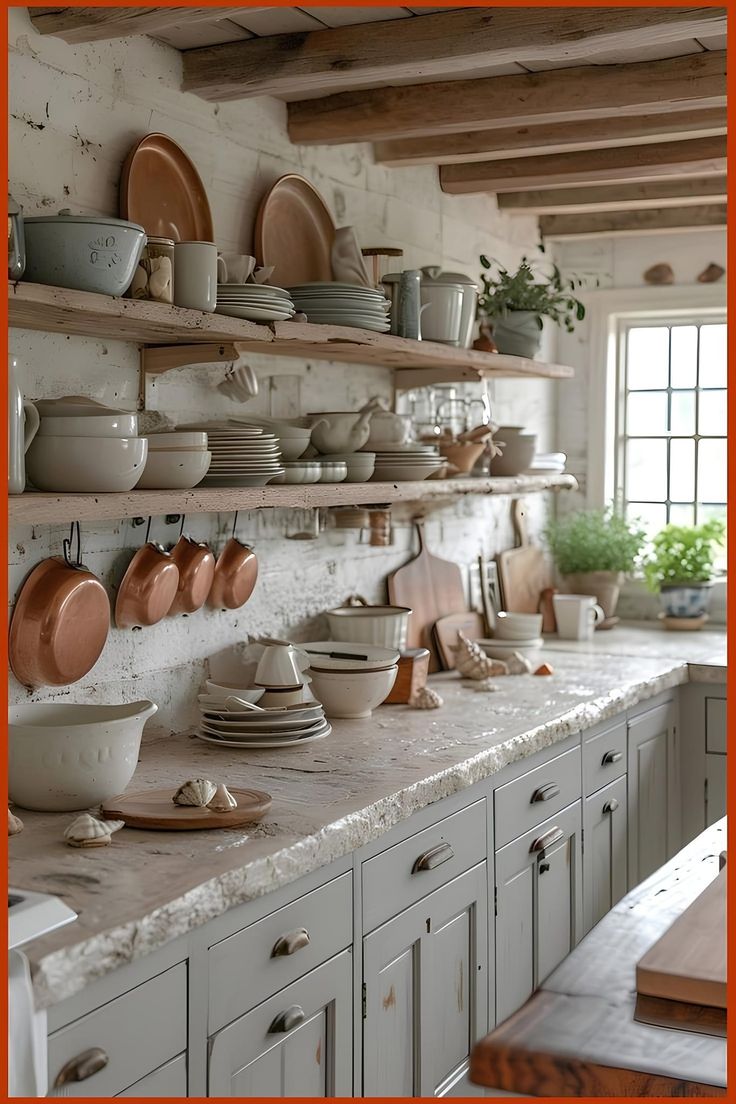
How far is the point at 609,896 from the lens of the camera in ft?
11.6

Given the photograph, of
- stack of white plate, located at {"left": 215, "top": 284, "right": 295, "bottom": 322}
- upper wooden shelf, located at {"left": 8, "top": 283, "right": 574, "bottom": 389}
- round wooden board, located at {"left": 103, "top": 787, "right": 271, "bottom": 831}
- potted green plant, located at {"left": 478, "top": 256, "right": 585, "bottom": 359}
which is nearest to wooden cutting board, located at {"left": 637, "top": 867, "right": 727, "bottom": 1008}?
round wooden board, located at {"left": 103, "top": 787, "right": 271, "bottom": 831}

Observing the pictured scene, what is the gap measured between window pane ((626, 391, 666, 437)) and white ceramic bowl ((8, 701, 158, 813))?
10.7ft

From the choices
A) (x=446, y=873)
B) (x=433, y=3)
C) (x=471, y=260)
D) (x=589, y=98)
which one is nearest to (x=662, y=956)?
(x=446, y=873)

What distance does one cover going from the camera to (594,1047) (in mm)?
1381

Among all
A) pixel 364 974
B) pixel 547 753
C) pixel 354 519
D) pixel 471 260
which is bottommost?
pixel 364 974

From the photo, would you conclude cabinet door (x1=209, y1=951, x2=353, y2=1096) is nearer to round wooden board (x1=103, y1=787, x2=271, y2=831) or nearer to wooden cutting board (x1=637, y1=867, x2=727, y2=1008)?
round wooden board (x1=103, y1=787, x2=271, y2=831)

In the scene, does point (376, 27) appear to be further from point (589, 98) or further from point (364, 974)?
point (364, 974)

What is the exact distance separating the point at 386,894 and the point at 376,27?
71.4 inches

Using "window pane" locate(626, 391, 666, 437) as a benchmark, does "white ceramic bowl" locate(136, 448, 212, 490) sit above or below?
below

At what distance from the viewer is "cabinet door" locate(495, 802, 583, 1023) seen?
2863 millimetres

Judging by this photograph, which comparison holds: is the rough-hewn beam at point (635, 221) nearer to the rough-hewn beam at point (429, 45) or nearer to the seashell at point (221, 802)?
the rough-hewn beam at point (429, 45)

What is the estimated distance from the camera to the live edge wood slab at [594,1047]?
4.37ft

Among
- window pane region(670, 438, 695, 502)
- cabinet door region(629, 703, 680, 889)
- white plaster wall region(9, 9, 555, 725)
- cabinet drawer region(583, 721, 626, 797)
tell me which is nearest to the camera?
white plaster wall region(9, 9, 555, 725)

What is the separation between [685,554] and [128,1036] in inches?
135
